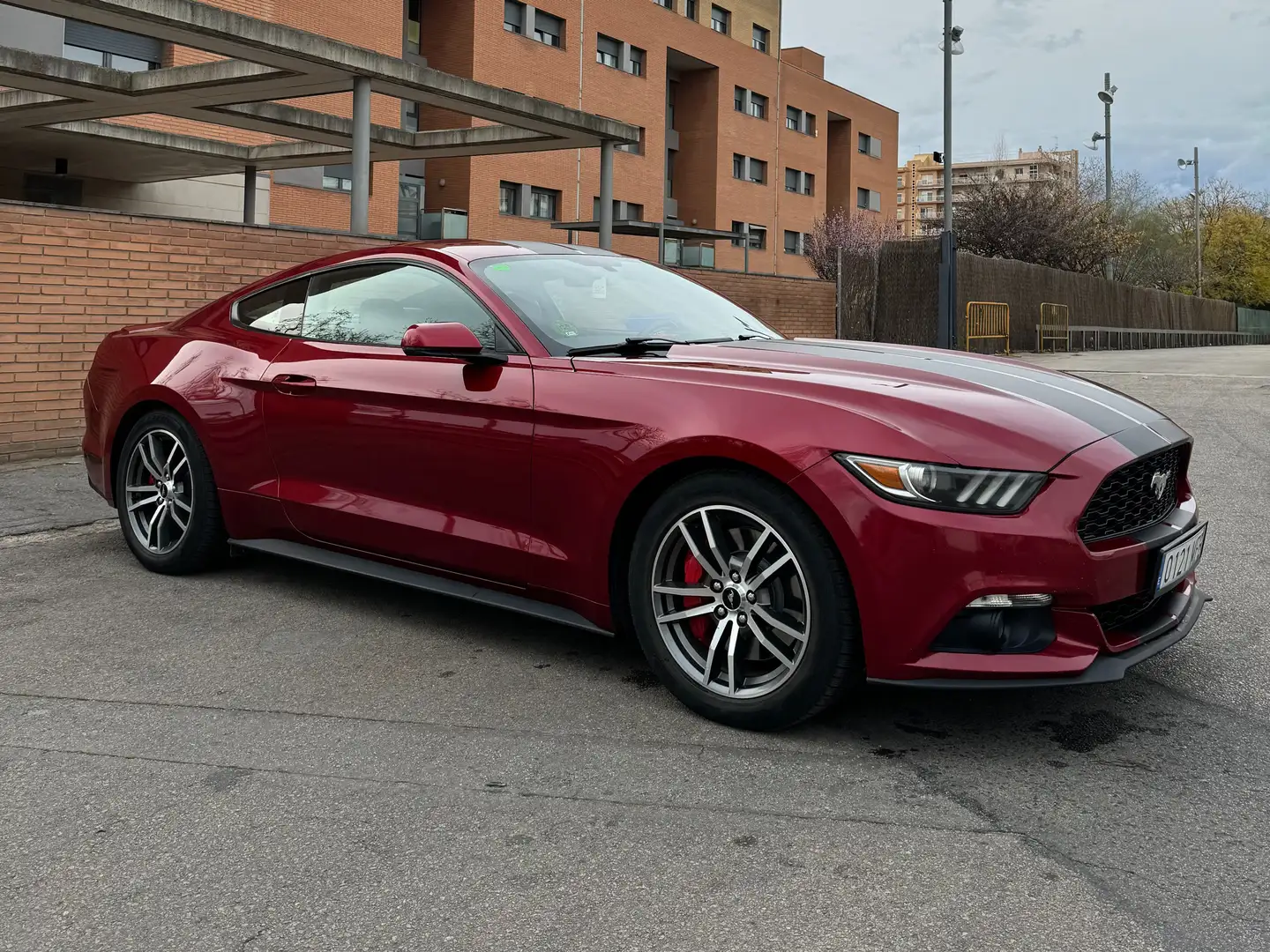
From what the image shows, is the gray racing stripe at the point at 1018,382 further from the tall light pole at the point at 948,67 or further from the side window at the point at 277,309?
the tall light pole at the point at 948,67

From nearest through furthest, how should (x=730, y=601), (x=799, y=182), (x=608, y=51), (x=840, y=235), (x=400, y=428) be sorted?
(x=730, y=601)
(x=400, y=428)
(x=608, y=51)
(x=840, y=235)
(x=799, y=182)

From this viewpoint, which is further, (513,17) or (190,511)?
(513,17)

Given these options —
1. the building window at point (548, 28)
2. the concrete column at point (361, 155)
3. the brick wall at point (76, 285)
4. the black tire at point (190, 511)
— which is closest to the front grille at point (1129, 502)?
the black tire at point (190, 511)

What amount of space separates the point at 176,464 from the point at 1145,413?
3858 mm

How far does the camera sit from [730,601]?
342 centimetres

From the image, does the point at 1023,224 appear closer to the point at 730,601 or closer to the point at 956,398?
the point at 956,398

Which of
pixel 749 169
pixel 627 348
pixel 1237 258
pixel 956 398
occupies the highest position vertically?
pixel 1237 258

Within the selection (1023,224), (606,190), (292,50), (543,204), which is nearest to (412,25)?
(543,204)

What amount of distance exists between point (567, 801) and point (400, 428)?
178cm

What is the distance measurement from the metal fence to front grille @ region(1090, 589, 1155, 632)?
29554mm

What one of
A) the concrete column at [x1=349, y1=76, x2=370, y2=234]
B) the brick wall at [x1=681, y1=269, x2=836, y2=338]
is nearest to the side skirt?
the concrete column at [x1=349, y1=76, x2=370, y2=234]

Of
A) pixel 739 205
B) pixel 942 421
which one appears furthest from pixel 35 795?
pixel 739 205

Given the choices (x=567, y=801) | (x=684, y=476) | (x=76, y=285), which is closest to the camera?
(x=567, y=801)

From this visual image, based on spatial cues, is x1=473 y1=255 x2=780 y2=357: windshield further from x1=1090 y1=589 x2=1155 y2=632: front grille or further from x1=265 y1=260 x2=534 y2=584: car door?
x1=1090 y1=589 x2=1155 y2=632: front grille
